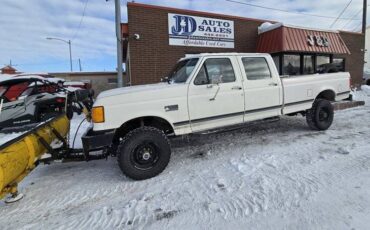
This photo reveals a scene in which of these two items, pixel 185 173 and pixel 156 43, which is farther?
pixel 156 43

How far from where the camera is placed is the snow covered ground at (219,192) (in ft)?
10.7

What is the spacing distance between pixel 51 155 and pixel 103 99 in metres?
1.25

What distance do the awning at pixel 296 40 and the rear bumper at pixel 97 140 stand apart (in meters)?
10.0

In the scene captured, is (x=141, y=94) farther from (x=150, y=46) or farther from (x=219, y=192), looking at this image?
(x=150, y=46)

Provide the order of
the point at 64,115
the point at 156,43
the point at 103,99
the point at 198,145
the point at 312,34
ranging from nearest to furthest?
the point at 103,99, the point at 64,115, the point at 198,145, the point at 156,43, the point at 312,34

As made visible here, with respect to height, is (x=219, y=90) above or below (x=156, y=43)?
below

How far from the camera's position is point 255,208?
3.45m

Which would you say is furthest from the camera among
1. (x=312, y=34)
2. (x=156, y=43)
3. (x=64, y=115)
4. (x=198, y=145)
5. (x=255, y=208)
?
(x=312, y=34)

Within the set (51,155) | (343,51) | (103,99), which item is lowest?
(51,155)

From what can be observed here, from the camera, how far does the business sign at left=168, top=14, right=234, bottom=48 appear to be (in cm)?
1232

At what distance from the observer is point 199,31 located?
1281cm

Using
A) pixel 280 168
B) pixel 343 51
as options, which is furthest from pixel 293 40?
pixel 280 168

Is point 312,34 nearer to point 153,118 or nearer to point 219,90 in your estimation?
point 219,90

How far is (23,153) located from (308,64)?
44.8 ft
